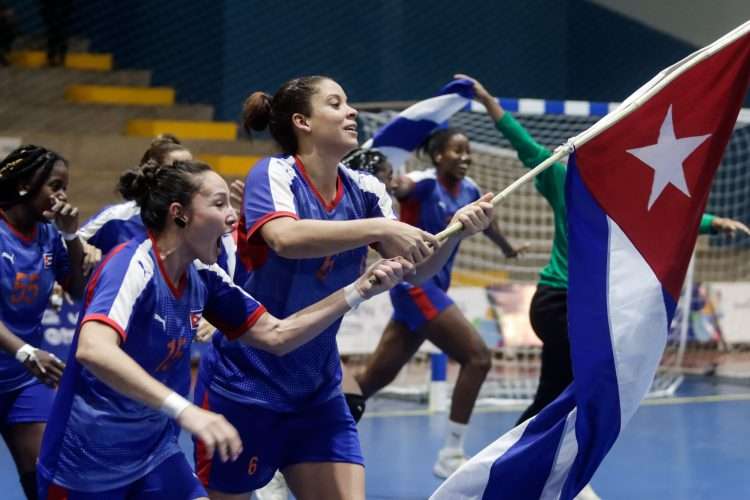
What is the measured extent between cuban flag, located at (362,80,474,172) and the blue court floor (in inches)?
68.9

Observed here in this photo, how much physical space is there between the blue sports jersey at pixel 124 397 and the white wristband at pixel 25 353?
760 mm

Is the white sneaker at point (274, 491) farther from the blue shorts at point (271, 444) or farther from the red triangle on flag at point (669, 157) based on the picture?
the red triangle on flag at point (669, 157)

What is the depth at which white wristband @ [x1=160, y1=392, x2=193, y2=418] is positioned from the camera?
9.30 feet

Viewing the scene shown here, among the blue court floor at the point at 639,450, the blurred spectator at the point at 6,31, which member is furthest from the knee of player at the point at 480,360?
the blurred spectator at the point at 6,31

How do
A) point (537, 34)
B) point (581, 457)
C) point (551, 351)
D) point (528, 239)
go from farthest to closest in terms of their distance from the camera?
point (537, 34), point (528, 239), point (551, 351), point (581, 457)

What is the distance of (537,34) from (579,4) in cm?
82

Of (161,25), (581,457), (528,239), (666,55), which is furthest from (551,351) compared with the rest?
(666,55)

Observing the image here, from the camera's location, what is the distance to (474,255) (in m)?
12.8

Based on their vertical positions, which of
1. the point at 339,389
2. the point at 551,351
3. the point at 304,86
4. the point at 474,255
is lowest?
the point at 474,255

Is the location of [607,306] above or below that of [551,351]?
above

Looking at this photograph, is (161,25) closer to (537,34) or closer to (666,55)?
(537,34)

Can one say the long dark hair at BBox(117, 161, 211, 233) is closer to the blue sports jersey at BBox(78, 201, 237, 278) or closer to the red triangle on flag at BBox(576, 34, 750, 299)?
the red triangle on flag at BBox(576, 34, 750, 299)

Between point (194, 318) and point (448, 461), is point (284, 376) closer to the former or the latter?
point (194, 318)

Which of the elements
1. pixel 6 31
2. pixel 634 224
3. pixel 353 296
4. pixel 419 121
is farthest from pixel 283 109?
pixel 6 31
